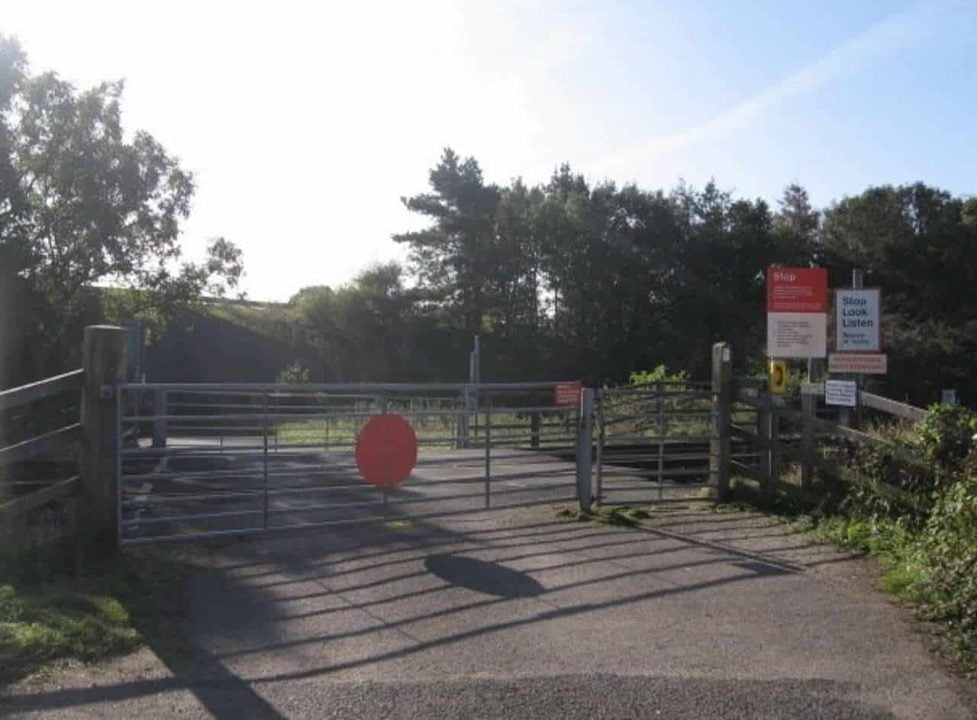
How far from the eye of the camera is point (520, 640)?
6.55m

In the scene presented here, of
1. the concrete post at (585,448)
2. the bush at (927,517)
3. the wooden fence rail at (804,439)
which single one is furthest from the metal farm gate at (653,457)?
the bush at (927,517)

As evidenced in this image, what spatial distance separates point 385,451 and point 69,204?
2508 centimetres

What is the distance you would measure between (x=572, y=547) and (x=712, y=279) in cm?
5002

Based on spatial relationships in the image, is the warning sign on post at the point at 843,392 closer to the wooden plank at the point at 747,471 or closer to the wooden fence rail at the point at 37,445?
the wooden plank at the point at 747,471

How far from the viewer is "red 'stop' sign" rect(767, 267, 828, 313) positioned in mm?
12078

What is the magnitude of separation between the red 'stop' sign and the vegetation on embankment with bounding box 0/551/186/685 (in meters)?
7.04

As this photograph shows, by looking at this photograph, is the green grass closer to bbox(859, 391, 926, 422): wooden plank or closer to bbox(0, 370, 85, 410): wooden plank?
bbox(859, 391, 926, 422): wooden plank

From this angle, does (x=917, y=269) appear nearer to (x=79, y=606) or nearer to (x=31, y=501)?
(x=31, y=501)

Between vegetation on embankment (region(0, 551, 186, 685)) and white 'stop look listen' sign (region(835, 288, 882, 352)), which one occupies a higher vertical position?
white 'stop look listen' sign (region(835, 288, 882, 352))

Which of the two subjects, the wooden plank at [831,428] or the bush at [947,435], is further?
the wooden plank at [831,428]

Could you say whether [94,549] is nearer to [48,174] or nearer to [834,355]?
[834,355]

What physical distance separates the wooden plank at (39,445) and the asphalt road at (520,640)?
54.8 inches

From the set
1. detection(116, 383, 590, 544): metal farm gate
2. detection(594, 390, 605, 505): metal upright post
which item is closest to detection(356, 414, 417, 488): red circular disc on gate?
detection(116, 383, 590, 544): metal farm gate

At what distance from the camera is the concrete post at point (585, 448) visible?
11375 mm
